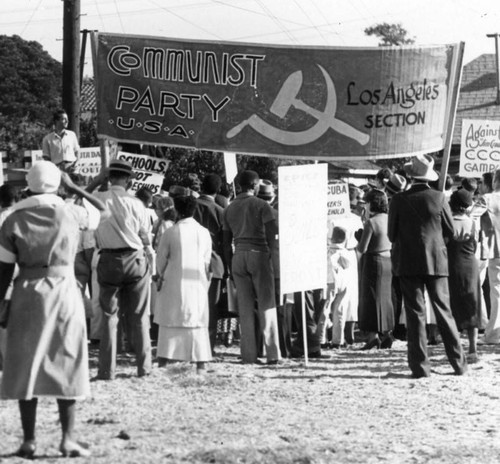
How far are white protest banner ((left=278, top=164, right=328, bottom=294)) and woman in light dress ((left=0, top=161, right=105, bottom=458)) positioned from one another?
16.7 feet

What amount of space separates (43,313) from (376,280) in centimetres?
774

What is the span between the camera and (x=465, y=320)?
14.5 meters

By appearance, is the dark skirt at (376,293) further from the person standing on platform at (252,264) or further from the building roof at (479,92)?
the building roof at (479,92)

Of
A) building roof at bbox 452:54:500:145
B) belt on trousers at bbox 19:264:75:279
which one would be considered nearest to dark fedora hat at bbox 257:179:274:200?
belt on trousers at bbox 19:264:75:279

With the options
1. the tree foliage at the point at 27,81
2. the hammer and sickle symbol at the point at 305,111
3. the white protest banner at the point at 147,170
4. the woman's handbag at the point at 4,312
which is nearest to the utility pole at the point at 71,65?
the white protest banner at the point at 147,170

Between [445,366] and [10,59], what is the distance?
280 ft

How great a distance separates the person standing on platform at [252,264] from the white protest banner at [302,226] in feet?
0.92

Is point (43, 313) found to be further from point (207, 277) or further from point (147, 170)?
point (147, 170)

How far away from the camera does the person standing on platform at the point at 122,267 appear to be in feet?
40.1

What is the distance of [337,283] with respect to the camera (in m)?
16.0

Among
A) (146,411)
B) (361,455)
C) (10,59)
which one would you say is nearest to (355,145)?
(146,411)

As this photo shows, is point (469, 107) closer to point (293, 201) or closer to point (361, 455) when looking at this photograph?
point (293, 201)

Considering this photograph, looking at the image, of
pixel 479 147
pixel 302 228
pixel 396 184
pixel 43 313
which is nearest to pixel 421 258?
pixel 302 228

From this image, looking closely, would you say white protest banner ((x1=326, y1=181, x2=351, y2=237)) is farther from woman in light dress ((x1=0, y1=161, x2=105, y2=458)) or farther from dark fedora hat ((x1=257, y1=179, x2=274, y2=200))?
woman in light dress ((x1=0, y1=161, x2=105, y2=458))
